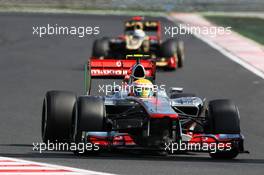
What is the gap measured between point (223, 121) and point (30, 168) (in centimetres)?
318

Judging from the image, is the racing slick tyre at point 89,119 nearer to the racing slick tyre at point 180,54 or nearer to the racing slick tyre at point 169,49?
the racing slick tyre at point 169,49

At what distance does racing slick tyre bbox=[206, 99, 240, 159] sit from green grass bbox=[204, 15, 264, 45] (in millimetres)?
22983

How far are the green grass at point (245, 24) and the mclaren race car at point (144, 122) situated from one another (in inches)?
884

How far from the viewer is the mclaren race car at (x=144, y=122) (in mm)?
14414

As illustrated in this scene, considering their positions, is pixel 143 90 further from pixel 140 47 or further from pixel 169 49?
pixel 140 47

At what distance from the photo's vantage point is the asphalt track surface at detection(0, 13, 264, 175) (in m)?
13.8

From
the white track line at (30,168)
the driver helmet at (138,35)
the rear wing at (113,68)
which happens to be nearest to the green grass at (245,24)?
the driver helmet at (138,35)

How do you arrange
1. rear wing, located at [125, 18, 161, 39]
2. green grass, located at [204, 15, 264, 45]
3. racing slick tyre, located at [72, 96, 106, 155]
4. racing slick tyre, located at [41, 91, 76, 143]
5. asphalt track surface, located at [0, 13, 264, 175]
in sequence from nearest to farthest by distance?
asphalt track surface, located at [0, 13, 264, 175]
racing slick tyre, located at [72, 96, 106, 155]
racing slick tyre, located at [41, 91, 76, 143]
rear wing, located at [125, 18, 161, 39]
green grass, located at [204, 15, 264, 45]

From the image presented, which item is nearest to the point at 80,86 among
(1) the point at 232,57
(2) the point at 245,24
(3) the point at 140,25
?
(3) the point at 140,25

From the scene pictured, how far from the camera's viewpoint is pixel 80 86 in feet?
81.9

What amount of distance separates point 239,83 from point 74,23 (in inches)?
802

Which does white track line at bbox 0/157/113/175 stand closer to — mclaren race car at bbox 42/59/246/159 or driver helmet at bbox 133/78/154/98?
mclaren race car at bbox 42/59/246/159

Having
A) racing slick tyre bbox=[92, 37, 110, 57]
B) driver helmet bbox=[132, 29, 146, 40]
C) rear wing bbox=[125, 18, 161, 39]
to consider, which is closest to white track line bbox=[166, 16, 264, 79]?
rear wing bbox=[125, 18, 161, 39]

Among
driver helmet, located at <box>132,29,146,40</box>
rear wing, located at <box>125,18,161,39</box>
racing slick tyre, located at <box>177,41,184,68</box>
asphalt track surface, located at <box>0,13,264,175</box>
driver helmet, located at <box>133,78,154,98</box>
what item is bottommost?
asphalt track surface, located at <box>0,13,264,175</box>
